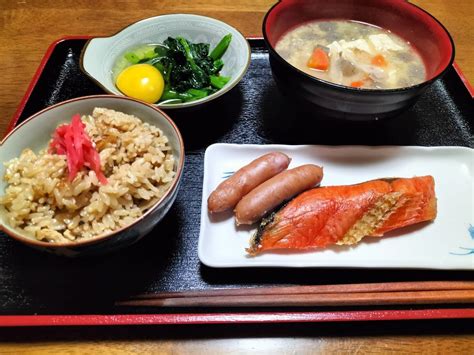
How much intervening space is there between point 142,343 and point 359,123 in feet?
4.29

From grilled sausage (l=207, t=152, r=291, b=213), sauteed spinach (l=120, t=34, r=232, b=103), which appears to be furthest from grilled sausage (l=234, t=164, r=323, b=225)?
sauteed spinach (l=120, t=34, r=232, b=103)

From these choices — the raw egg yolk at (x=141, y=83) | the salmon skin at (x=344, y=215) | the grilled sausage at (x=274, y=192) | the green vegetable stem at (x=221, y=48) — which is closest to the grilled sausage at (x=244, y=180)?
the grilled sausage at (x=274, y=192)

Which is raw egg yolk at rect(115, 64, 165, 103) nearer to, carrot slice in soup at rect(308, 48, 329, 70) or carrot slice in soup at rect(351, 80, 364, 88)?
carrot slice in soup at rect(308, 48, 329, 70)

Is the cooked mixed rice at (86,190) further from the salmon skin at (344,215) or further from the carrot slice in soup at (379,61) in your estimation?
the carrot slice in soup at (379,61)

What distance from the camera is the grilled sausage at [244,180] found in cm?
157

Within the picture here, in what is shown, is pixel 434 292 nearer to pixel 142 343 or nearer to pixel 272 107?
pixel 142 343

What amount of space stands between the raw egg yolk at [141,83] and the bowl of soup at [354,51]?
24.6 inches

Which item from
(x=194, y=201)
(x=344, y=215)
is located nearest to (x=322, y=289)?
(x=344, y=215)

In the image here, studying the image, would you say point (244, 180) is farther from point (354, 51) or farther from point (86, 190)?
point (354, 51)

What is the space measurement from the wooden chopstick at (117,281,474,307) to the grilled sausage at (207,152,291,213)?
0.34 m

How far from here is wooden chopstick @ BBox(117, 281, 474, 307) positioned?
1373 mm

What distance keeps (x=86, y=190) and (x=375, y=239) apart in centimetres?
112

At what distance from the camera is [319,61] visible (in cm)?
204

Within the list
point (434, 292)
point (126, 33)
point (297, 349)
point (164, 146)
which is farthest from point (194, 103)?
point (434, 292)
